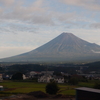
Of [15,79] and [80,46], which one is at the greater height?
[80,46]

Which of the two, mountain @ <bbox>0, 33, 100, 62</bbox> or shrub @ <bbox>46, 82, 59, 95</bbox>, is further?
mountain @ <bbox>0, 33, 100, 62</bbox>

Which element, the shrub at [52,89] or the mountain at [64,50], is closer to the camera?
the shrub at [52,89]

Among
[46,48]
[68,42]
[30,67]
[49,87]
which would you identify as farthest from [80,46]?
[49,87]

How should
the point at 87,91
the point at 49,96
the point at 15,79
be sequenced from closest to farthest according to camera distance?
the point at 87,91 < the point at 49,96 < the point at 15,79

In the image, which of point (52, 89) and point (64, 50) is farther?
point (64, 50)

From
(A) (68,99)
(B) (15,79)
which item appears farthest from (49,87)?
(B) (15,79)

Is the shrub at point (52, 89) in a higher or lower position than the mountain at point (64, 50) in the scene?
lower

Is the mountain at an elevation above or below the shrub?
above

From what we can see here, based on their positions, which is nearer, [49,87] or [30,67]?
[49,87]

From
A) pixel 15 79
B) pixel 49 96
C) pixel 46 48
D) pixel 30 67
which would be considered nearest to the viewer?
pixel 49 96

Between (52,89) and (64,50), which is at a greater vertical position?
(64,50)

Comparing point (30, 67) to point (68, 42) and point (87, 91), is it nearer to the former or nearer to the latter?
point (87, 91)
